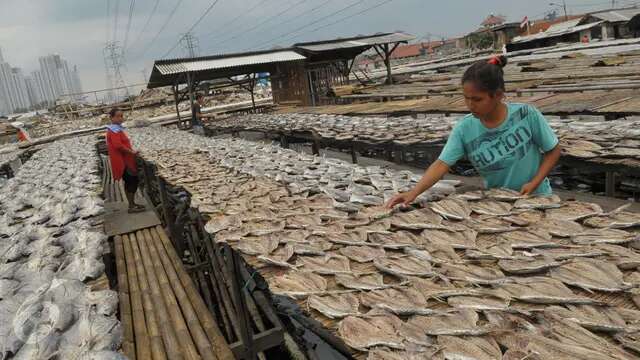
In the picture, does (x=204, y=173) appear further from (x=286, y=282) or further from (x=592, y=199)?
(x=592, y=199)

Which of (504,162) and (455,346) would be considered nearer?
(455,346)

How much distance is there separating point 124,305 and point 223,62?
17946mm

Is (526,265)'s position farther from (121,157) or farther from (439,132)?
(121,157)

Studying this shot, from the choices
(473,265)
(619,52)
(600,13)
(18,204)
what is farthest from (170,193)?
(600,13)

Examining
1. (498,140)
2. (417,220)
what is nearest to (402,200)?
(417,220)

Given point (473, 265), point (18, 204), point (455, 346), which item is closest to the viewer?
point (455, 346)

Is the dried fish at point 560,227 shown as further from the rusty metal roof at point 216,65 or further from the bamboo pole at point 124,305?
the rusty metal roof at point 216,65

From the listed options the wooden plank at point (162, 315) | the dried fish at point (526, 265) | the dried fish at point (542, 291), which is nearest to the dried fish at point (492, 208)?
the dried fish at point (526, 265)

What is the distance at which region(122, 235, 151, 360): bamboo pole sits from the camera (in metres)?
3.67

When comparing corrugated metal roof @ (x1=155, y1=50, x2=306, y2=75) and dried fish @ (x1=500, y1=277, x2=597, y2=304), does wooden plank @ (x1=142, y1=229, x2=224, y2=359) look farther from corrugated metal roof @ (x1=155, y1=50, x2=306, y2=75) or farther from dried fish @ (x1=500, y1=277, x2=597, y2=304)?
corrugated metal roof @ (x1=155, y1=50, x2=306, y2=75)

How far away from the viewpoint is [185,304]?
4.67m

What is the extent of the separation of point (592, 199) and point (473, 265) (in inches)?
184

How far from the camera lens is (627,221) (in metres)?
2.61

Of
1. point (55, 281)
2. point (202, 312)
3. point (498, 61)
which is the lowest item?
point (202, 312)
